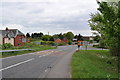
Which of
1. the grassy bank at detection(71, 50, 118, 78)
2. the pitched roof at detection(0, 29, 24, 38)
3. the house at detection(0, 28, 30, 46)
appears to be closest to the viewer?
the grassy bank at detection(71, 50, 118, 78)

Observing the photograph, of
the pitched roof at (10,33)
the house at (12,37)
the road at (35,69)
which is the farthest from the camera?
the pitched roof at (10,33)

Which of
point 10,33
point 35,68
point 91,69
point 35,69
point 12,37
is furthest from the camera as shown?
point 10,33

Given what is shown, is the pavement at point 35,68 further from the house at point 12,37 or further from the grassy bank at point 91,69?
the house at point 12,37

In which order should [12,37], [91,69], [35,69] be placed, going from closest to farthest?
[91,69]
[35,69]
[12,37]

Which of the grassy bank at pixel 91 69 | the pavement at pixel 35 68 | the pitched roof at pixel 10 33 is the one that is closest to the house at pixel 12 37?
the pitched roof at pixel 10 33

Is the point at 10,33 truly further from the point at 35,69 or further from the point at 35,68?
the point at 35,69

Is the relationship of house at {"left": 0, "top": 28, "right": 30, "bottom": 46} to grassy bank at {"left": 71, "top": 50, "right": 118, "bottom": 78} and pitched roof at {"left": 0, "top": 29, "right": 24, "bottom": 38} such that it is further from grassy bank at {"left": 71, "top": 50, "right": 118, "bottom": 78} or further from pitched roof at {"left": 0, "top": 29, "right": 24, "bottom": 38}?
grassy bank at {"left": 71, "top": 50, "right": 118, "bottom": 78}

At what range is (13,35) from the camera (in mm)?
66750

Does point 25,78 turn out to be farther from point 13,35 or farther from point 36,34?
point 36,34

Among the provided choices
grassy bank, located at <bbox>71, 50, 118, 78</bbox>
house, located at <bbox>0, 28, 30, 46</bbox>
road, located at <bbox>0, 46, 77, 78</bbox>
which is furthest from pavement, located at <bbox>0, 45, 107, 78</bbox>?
house, located at <bbox>0, 28, 30, 46</bbox>

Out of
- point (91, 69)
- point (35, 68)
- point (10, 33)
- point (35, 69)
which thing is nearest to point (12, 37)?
point (10, 33)

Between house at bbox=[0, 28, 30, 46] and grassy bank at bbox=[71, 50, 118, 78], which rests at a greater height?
house at bbox=[0, 28, 30, 46]

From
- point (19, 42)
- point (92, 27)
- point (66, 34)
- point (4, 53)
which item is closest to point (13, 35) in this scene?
point (19, 42)

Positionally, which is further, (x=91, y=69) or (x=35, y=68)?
(x=35, y=68)
